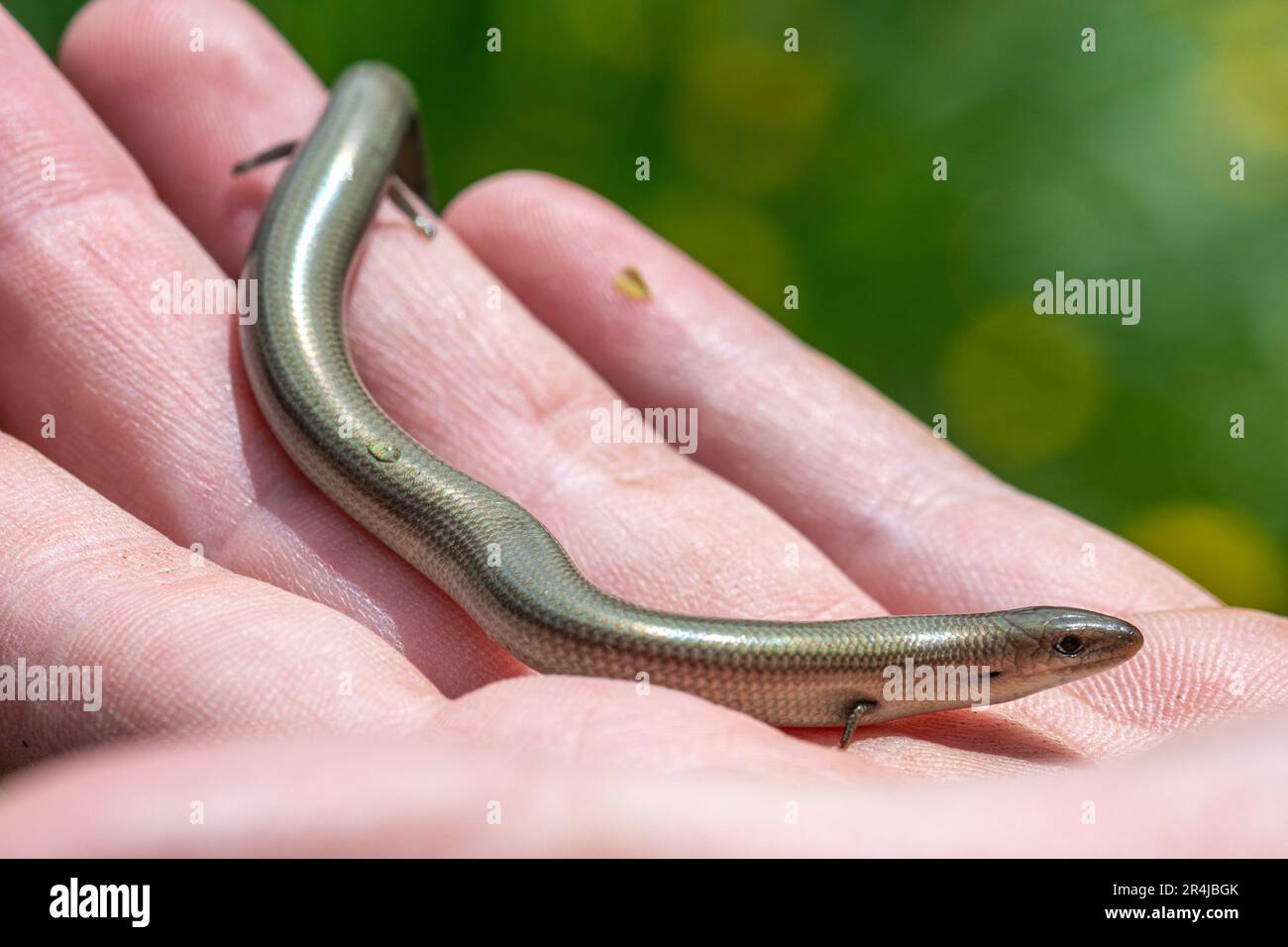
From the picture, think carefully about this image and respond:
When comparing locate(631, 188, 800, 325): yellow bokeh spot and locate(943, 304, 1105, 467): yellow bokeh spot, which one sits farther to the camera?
locate(631, 188, 800, 325): yellow bokeh spot

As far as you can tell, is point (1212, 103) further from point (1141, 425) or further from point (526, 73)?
point (526, 73)

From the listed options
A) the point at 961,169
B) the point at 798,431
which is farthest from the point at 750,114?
the point at 798,431

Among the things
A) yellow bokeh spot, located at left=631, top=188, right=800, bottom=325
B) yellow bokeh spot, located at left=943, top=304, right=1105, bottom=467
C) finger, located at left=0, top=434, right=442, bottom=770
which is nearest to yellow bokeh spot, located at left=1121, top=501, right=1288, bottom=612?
yellow bokeh spot, located at left=943, top=304, right=1105, bottom=467

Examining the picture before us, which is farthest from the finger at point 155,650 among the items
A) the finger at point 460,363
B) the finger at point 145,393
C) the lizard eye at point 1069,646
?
the lizard eye at point 1069,646

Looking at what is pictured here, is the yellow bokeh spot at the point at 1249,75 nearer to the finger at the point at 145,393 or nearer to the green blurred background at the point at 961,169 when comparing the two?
the green blurred background at the point at 961,169

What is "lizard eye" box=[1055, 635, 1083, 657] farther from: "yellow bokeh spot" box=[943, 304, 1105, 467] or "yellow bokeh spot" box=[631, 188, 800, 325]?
"yellow bokeh spot" box=[631, 188, 800, 325]

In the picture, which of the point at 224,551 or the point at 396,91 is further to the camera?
Answer: the point at 396,91

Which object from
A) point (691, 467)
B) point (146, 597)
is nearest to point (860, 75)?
point (691, 467)

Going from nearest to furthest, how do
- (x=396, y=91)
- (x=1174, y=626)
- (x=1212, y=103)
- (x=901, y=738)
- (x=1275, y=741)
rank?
(x=1275, y=741), (x=901, y=738), (x=1174, y=626), (x=396, y=91), (x=1212, y=103)
